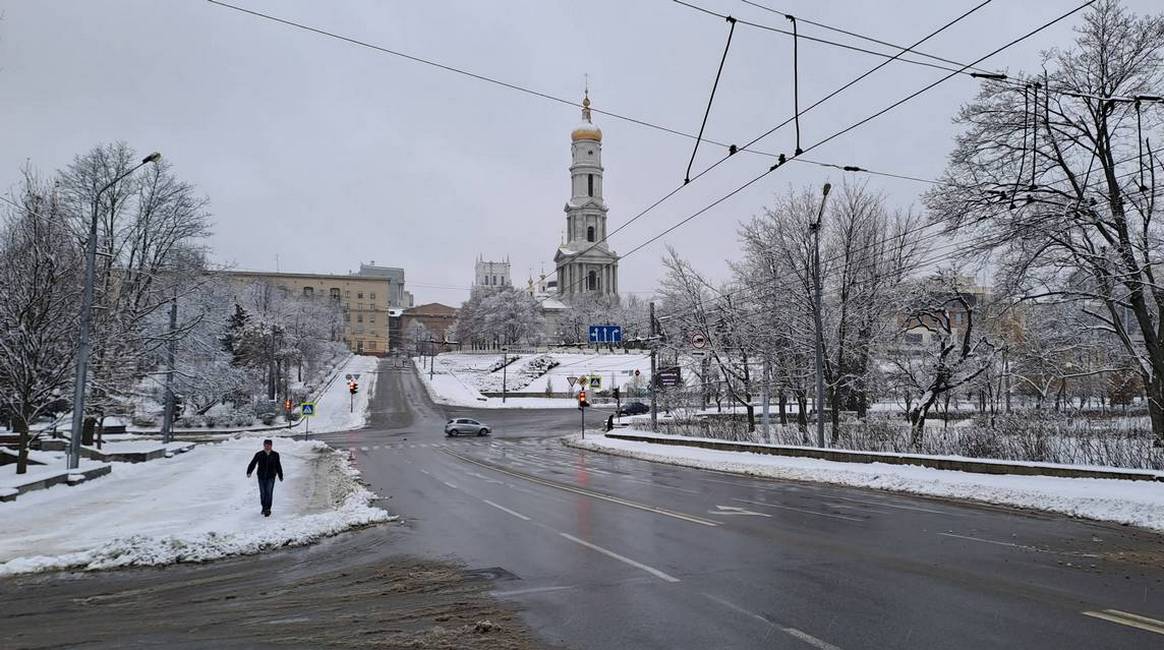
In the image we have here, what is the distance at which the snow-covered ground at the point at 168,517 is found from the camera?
10.5 meters

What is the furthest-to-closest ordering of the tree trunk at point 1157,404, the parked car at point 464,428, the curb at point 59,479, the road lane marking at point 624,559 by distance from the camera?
the parked car at point 464,428
the tree trunk at point 1157,404
the curb at point 59,479
the road lane marking at point 624,559

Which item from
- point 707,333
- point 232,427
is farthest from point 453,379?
point 707,333

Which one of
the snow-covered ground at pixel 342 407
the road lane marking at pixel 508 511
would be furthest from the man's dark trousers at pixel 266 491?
the snow-covered ground at pixel 342 407

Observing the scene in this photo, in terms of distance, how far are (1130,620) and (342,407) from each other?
6926cm

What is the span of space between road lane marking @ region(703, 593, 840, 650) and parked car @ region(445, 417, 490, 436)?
1661 inches

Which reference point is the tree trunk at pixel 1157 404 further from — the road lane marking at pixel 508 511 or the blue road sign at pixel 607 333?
the blue road sign at pixel 607 333

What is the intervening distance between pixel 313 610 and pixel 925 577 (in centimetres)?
663

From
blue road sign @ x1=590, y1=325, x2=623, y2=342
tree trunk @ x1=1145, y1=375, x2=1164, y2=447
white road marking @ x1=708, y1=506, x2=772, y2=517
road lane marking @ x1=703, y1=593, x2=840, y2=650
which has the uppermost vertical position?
blue road sign @ x1=590, y1=325, x2=623, y2=342

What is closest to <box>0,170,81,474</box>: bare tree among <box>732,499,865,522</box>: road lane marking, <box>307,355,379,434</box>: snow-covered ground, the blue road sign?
<box>732,499,865,522</box>: road lane marking

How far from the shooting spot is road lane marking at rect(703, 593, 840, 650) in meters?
6.12

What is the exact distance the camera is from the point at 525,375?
95688 millimetres

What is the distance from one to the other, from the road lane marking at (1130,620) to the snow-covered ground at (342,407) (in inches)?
2055

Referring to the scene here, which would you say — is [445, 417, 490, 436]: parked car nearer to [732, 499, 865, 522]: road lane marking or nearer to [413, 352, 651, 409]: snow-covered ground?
[413, 352, 651, 409]: snow-covered ground

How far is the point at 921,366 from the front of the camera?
34500 mm
